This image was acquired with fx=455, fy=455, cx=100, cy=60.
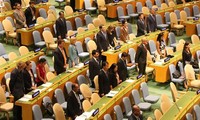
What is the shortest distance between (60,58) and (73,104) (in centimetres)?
255

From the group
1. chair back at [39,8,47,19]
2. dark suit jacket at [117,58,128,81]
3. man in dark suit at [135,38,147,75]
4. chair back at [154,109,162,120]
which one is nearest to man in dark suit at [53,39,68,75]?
dark suit jacket at [117,58,128,81]

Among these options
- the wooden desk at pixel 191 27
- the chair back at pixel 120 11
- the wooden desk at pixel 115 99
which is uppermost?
the chair back at pixel 120 11

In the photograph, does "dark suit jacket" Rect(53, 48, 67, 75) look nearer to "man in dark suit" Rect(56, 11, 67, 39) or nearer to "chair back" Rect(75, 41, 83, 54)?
"chair back" Rect(75, 41, 83, 54)

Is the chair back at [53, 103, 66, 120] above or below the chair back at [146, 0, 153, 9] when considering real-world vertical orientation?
below

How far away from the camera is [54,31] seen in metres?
16.1

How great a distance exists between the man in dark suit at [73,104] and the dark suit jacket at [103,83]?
1187 millimetres

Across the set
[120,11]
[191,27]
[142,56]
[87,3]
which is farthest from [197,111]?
[87,3]

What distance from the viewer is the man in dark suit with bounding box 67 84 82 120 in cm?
1031

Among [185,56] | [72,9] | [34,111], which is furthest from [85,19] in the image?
[34,111]

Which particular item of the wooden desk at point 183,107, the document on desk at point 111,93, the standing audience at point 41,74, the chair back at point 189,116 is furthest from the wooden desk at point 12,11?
the chair back at point 189,116

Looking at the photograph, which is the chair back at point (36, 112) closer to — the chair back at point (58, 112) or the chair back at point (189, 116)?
the chair back at point (58, 112)

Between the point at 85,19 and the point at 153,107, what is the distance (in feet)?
20.3

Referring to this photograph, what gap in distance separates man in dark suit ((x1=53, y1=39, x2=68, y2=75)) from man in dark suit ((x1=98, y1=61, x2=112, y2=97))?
1653mm

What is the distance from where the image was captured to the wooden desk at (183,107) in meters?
10.0
